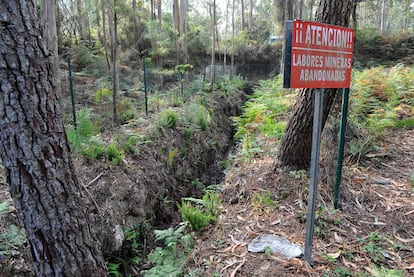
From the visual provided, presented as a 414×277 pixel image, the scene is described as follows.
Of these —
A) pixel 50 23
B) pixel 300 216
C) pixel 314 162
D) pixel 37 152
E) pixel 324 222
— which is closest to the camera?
pixel 37 152

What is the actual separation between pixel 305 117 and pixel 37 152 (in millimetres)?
2942

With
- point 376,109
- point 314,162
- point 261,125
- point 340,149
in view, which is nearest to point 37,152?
point 314,162

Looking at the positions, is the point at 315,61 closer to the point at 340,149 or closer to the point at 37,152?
the point at 340,149

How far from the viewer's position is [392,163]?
432cm

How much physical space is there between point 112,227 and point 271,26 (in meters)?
20.9

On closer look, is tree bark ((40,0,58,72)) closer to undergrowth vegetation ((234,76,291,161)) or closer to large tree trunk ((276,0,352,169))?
undergrowth vegetation ((234,76,291,161))

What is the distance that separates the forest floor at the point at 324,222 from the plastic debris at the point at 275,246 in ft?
0.18

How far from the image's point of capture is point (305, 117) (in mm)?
3582

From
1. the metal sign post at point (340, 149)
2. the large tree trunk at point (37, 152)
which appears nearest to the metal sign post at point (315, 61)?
the metal sign post at point (340, 149)

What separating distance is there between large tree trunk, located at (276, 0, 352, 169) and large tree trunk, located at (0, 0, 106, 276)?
8.88 ft

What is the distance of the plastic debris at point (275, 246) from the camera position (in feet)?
8.64

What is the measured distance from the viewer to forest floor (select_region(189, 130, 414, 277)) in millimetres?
2492

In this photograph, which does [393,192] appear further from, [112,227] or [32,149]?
[32,149]

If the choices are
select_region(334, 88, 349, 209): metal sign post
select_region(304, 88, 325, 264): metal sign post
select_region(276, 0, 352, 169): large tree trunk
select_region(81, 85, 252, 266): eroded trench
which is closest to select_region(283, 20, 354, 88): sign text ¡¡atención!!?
select_region(304, 88, 325, 264): metal sign post
